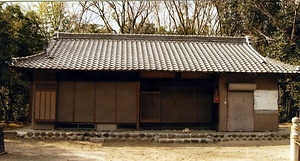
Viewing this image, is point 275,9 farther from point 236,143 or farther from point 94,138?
point 94,138

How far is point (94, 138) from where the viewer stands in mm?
12461

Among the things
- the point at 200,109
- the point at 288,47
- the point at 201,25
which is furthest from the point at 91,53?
the point at 201,25

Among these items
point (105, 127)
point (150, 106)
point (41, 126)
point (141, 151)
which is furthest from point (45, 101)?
point (141, 151)

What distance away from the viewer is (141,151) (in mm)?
10688

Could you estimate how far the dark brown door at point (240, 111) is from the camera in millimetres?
13367

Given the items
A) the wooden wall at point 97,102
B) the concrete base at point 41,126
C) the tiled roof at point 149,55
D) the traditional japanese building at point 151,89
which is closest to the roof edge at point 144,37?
the tiled roof at point 149,55

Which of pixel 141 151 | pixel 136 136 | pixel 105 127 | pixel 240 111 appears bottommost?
pixel 141 151

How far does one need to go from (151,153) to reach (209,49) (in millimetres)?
6995

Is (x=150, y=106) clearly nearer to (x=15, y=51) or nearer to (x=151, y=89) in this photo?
(x=151, y=89)

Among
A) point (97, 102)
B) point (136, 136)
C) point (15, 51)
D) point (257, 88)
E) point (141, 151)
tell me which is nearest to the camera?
point (141, 151)

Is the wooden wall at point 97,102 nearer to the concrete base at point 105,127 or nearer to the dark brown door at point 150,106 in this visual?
the concrete base at point 105,127

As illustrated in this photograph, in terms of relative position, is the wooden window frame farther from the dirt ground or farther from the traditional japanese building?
the dirt ground

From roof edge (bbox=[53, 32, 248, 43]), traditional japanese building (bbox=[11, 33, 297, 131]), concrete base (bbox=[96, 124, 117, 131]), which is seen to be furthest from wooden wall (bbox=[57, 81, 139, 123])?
roof edge (bbox=[53, 32, 248, 43])

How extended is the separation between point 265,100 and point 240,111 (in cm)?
112
